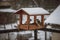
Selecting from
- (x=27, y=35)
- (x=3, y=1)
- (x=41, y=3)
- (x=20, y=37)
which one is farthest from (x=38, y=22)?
(x=3, y=1)

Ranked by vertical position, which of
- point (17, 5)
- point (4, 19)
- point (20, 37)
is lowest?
point (20, 37)

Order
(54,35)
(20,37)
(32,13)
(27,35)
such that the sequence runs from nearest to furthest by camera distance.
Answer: (32,13) < (54,35) < (20,37) < (27,35)

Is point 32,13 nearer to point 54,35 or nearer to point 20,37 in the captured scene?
point 54,35

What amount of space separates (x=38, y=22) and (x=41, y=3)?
1.73 m

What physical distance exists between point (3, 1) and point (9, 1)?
0.16m

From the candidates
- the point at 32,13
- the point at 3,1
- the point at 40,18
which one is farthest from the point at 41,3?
the point at 32,13

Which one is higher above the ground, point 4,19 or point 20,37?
point 4,19

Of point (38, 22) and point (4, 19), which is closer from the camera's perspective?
point (38, 22)

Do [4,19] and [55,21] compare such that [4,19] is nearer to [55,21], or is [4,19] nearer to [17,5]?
[17,5]

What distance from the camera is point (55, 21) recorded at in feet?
5.60

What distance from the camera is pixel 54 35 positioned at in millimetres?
2408

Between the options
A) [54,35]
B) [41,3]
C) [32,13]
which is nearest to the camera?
[32,13]

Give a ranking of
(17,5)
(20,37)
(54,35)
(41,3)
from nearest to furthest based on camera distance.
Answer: (54,35)
(20,37)
(41,3)
(17,5)

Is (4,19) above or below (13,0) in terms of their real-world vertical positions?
below
